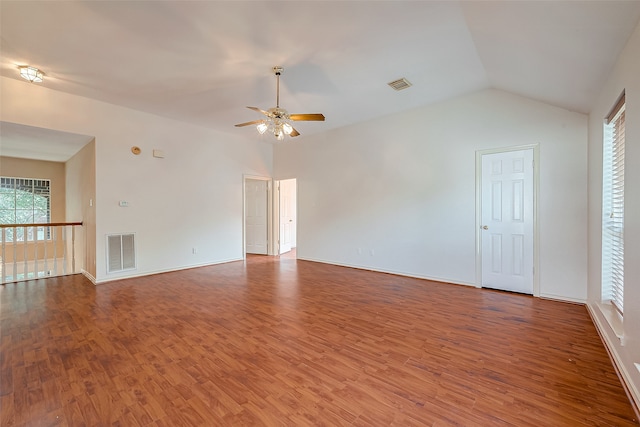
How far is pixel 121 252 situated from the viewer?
470 cm

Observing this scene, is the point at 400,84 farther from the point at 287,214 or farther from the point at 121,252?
the point at 121,252

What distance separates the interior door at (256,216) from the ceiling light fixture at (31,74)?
4.24 m

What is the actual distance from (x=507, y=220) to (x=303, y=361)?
11.7ft

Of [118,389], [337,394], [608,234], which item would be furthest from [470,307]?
[118,389]

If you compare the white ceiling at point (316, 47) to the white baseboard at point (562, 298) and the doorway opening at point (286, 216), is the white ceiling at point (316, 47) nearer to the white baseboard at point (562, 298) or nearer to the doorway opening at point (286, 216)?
the white baseboard at point (562, 298)

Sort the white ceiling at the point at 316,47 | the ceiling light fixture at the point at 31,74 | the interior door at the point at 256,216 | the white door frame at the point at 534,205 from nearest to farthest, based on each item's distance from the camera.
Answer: the white ceiling at the point at 316,47
the ceiling light fixture at the point at 31,74
the white door frame at the point at 534,205
the interior door at the point at 256,216

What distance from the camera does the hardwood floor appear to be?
165 centimetres

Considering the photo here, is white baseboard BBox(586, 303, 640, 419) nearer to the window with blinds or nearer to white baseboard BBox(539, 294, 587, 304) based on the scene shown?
the window with blinds

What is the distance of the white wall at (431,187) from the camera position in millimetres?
3539

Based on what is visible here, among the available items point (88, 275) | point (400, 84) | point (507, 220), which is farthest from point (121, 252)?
point (507, 220)

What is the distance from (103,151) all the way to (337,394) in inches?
203

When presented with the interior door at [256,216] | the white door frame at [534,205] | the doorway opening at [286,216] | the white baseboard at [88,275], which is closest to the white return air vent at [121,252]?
the white baseboard at [88,275]

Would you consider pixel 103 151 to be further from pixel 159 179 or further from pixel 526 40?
pixel 526 40

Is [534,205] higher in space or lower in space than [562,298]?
higher
